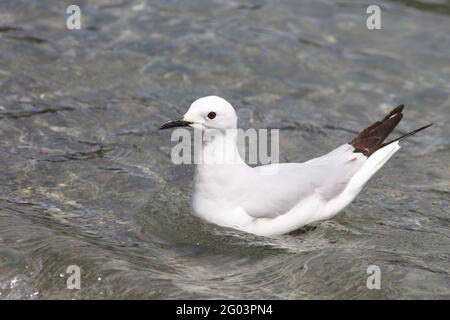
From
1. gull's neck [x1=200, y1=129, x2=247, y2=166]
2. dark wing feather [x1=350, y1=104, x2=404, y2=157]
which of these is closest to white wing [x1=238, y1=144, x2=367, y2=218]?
dark wing feather [x1=350, y1=104, x2=404, y2=157]

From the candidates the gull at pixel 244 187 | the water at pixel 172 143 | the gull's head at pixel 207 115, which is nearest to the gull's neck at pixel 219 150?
the gull at pixel 244 187

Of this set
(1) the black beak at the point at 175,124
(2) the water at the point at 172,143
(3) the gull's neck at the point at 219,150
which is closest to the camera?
(2) the water at the point at 172,143

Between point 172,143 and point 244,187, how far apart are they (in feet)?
6.01

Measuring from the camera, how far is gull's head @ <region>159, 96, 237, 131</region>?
625 centimetres

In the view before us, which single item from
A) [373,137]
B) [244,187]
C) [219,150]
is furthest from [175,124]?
[373,137]

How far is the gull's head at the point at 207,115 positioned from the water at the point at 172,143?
782 mm

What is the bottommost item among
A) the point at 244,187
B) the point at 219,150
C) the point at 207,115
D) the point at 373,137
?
the point at 244,187

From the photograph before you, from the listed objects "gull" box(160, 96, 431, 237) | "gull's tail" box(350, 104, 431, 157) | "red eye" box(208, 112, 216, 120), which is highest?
"red eye" box(208, 112, 216, 120)

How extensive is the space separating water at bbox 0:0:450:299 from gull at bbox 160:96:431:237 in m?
0.12

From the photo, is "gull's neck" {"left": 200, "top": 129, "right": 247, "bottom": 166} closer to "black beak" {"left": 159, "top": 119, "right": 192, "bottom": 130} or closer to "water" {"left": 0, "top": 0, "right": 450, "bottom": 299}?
"black beak" {"left": 159, "top": 119, "right": 192, "bottom": 130}

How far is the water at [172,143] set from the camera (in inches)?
229

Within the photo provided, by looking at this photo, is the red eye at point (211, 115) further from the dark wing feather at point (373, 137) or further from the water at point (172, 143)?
the dark wing feather at point (373, 137)

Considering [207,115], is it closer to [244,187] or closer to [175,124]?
[175,124]

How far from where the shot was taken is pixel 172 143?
8.15m
